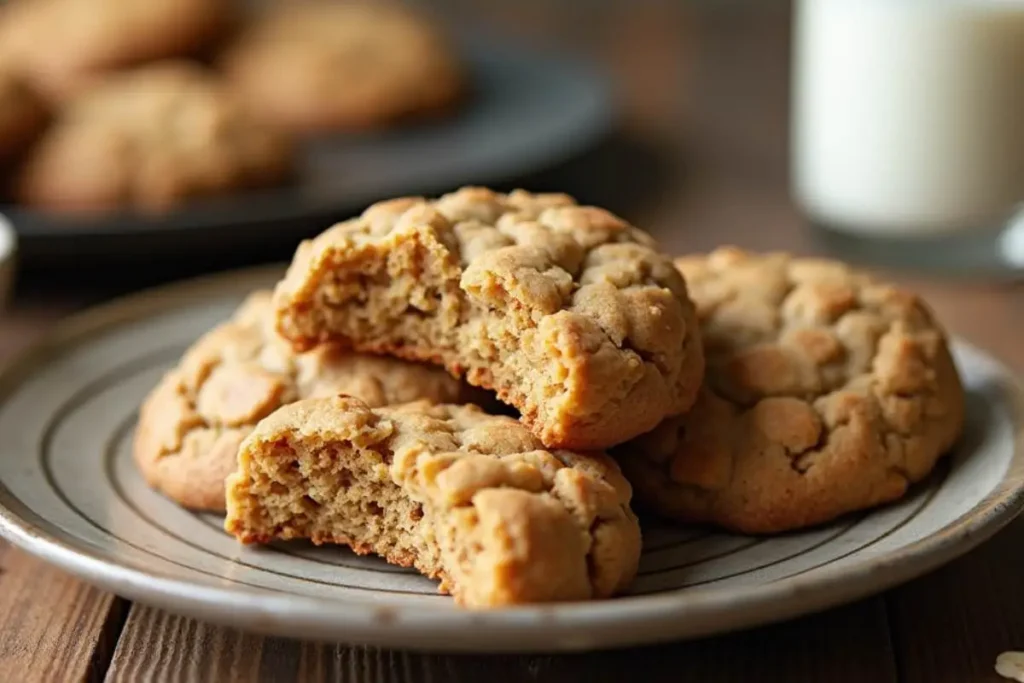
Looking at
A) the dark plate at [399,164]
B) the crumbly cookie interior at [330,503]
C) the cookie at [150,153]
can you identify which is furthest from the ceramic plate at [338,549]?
the cookie at [150,153]

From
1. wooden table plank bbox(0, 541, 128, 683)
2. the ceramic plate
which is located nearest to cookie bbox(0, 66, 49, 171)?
the ceramic plate

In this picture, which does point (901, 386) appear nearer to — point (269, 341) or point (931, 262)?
point (269, 341)

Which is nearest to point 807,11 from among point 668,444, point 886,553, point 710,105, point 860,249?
point 860,249

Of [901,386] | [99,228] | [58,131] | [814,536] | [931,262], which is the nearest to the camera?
[814,536]

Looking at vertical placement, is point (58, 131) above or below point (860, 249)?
above

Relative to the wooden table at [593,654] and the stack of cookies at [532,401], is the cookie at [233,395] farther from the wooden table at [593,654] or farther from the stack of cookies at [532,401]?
the wooden table at [593,654]

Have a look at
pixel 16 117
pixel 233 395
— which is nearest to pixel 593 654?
pixel 233 395
